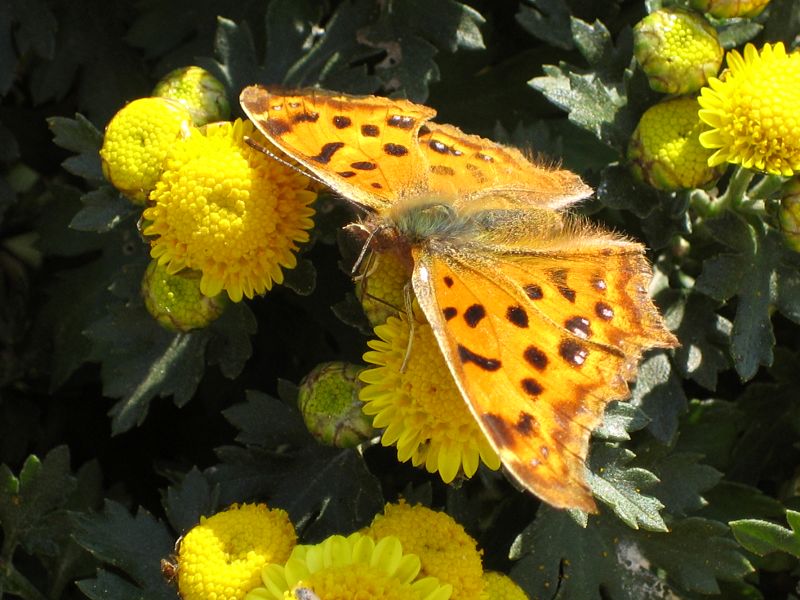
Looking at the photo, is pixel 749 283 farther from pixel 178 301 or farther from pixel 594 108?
pixel 178 301

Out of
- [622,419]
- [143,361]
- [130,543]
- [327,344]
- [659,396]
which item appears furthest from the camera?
[327,344]

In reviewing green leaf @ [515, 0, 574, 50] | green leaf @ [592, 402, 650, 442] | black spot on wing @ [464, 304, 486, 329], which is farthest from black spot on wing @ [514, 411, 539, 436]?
green leaf @ [515, 0, 574, 50]

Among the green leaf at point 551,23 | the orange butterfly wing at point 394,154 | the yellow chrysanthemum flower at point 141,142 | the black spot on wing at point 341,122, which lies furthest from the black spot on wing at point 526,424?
the green leaf at point 551,23

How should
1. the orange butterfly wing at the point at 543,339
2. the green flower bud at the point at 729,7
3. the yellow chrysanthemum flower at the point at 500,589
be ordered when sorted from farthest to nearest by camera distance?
the green flower bud at the point at 729,7 < the yellow chrysanthemum flower at the point at 500,589 < the orange butterfly wing at the point at 543,339

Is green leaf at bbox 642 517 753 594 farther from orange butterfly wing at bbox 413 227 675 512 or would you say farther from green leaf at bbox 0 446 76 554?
green leaf at bbox 0 446 76 554

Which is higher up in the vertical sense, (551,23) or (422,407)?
(551,23)

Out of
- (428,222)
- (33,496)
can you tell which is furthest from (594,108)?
(33,496)

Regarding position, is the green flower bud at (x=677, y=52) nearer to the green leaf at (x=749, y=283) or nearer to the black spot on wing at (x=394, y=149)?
the green leaf at (x=749, y=283)
